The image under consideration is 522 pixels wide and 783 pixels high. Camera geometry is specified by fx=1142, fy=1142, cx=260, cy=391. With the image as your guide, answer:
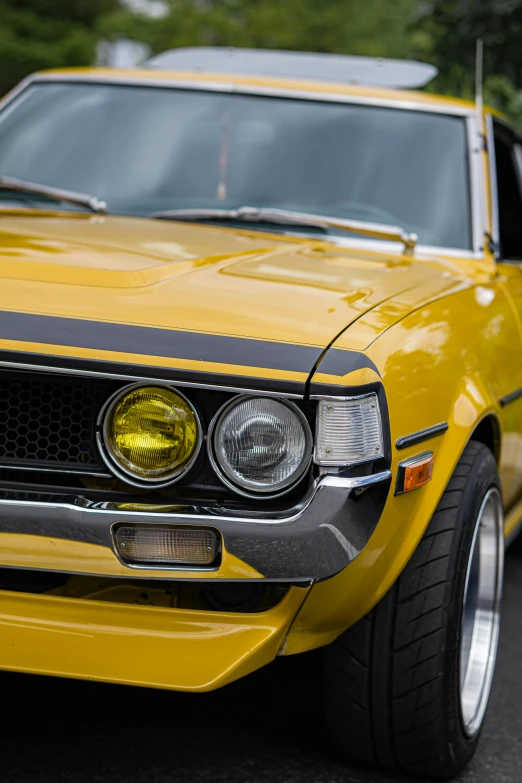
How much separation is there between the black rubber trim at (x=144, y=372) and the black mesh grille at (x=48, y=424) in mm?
106

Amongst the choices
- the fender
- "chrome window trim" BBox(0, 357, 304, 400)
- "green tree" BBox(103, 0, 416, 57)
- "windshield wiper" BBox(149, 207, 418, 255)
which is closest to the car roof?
"windshield wiper" BBox(149, 207, 418, 255)

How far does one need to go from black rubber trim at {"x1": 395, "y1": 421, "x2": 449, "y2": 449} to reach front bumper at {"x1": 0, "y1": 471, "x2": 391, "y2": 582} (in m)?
0.18

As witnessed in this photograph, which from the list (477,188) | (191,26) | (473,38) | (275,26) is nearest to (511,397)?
(477,188)

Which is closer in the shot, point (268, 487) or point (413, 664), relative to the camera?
point (268, 487)

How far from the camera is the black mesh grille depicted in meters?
2.25

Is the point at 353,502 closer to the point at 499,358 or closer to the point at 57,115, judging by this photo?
the point at 499,358

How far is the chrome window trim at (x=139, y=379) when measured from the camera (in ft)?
6.96

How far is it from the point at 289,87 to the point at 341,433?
2226mm

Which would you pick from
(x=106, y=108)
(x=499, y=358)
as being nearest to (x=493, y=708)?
(x=499, y=358)

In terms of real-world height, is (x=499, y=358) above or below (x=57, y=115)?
below

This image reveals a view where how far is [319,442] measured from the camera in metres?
2.15

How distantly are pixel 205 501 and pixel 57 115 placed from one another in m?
2.29

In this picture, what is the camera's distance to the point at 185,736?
2.81 metres

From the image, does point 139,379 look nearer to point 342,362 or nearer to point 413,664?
point 342,362
